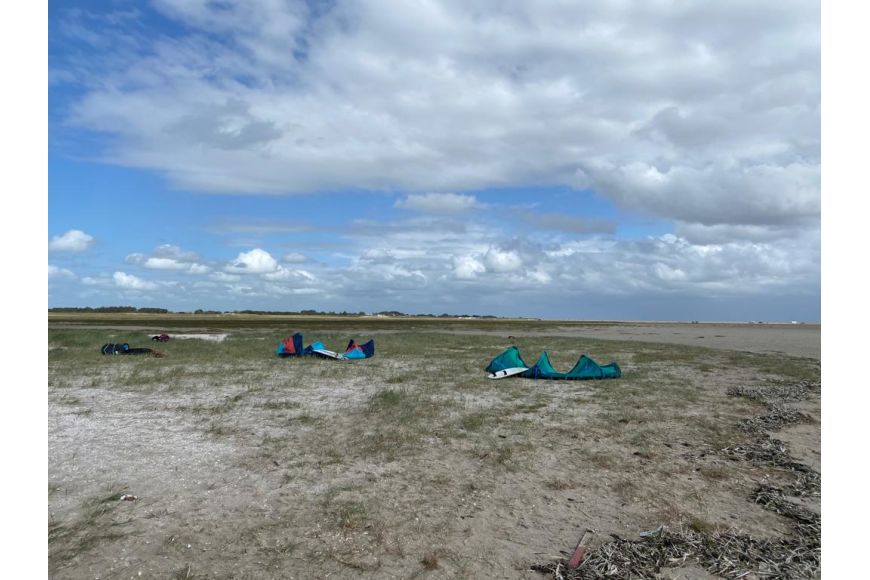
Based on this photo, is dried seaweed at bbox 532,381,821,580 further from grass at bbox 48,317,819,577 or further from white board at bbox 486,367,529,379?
white board at bbox 486,367,529,379

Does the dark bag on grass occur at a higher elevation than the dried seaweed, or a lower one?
higher

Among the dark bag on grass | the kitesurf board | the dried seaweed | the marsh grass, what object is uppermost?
the dark bag on grass

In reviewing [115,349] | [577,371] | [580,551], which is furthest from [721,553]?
[115,349]

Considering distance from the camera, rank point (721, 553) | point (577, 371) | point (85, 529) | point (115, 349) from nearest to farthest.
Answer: point (721, 553) → point (85, 529) → point (577, 371) → point (115, 349)

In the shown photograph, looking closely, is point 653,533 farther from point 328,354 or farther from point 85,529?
point 328,354

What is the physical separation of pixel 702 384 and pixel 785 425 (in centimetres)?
698

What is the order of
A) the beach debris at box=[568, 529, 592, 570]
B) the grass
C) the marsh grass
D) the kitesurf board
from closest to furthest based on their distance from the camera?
the beach debris at box=[568, 529, 592, 570]
the marsh grass
the grass
the kitesurf board

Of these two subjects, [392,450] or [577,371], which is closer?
[392,450]

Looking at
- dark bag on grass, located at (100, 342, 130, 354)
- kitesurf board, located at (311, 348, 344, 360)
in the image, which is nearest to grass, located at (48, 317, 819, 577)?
kitesurf board, located at (311, 348, 344, 360)

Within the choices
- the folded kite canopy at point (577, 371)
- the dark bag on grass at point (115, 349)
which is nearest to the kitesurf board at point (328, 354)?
the folded kite canopy at point (577, 371)

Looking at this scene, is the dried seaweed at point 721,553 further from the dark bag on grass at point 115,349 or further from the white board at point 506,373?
the dark bag on grass at point 115,349

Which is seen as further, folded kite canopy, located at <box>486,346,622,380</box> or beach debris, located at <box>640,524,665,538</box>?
folded kite canopy, located at <box>486,346,622,380</box>

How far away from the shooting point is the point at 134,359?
82.5ft
